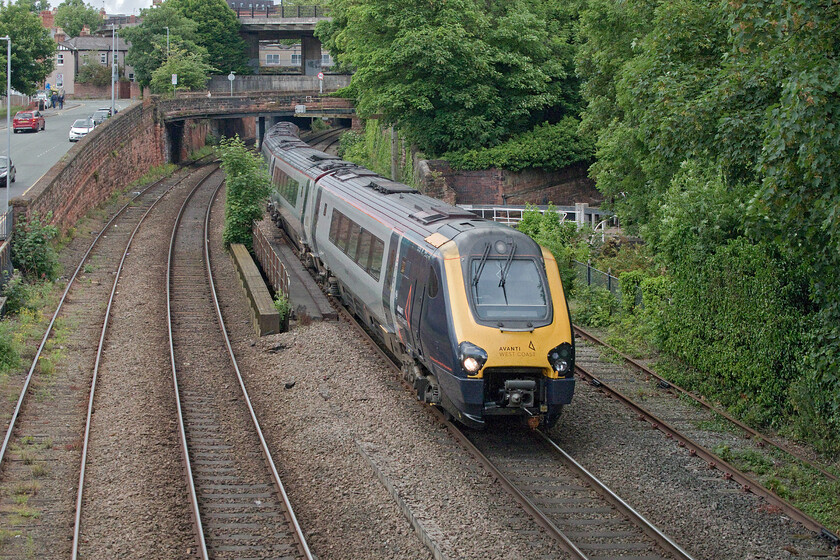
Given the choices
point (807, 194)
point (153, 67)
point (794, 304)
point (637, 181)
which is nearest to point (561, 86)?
point (637, 181)

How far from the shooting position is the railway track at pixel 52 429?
36.4ft

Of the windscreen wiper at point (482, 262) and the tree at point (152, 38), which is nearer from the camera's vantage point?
the windscreen wiper at point (482, 262)

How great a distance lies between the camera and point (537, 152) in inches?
1465

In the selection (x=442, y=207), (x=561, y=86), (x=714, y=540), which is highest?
(x=561, y=86)

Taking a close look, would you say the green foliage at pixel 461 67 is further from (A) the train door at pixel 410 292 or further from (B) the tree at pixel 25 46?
(B) the tree at pixel 25 46

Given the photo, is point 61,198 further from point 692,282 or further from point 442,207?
point 692,282

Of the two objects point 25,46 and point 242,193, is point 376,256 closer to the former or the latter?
point 242,193

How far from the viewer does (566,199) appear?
39156mm

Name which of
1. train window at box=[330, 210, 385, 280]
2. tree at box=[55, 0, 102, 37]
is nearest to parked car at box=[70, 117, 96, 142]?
train window at box=[330, 210, 385, 280]

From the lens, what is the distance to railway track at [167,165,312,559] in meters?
10.6

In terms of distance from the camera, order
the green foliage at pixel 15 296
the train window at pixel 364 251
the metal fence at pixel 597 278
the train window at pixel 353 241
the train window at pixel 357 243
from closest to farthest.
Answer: the train window at pixel 357 243 → the train window at pixel 364 251 → the train window at pixel 353 241 → the metal fence at pixel 597 278 → the green foliage at pixel 15 296

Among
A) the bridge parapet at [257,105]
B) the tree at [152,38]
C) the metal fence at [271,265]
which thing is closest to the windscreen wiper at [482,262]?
the metal fence at [271,265]

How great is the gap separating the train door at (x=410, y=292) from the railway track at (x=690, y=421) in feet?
11.8

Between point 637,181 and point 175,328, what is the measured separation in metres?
12.4
